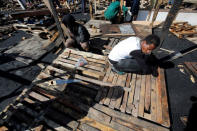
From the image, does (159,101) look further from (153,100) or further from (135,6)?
(135,6)

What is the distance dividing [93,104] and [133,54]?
1613 mm

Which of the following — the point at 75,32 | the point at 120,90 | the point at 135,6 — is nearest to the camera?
the point at 120,90

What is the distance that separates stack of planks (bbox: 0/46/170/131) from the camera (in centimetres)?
219

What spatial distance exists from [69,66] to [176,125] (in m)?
3.41

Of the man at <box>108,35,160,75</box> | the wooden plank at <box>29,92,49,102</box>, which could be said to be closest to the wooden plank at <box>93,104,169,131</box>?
the man at <box>108,35,160,75</box>

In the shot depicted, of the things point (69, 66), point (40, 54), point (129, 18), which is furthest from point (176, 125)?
point (129, 18)

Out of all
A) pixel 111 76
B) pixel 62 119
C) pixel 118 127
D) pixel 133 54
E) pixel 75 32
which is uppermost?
pixel 75 32

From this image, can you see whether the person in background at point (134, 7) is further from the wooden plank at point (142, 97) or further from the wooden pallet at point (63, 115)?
the wooden pallet at point (63, 115)

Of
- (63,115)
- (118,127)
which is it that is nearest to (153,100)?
(118,127)

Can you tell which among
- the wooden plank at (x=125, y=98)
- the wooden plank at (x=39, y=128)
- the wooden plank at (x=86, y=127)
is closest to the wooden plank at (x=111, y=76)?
the wooden plank at (x=125, y=98)

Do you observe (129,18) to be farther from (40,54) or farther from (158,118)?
(158,118)

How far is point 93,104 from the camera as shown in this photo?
8.14ft

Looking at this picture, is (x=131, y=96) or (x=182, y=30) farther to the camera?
(x=182, y=30)

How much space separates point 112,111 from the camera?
2311 mm
